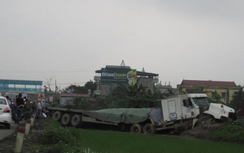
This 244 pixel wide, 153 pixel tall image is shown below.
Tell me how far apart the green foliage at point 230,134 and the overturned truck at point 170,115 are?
7.71 feet

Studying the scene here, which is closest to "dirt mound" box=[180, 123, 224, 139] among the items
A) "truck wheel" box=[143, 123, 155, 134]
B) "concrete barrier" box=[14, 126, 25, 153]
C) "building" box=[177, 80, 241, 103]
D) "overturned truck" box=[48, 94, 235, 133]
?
"overturned truck" box=[48, 94, 235, 133]

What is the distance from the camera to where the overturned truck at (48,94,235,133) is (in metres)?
25.8

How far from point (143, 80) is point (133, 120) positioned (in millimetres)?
72130

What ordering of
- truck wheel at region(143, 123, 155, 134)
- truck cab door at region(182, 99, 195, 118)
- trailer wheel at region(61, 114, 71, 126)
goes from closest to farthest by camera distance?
truck cab door at region(182, 99, 195, 118) < truck wheel at region(143, 123, 155, 134) < trailer wheel at region(61, 114, 71, 126)

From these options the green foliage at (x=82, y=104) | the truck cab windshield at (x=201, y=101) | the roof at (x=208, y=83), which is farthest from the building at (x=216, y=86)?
the truck cab windshield at (x=201, y=101)

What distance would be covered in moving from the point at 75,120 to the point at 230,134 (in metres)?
14.2

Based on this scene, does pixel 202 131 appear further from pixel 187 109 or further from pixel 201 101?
pixel 201 101

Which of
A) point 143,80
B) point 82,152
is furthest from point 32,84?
point 82,152

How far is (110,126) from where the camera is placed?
31.3m

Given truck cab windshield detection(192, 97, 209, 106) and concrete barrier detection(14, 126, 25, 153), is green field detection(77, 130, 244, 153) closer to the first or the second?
concrete barrier detection(14, 126, 25, 153)

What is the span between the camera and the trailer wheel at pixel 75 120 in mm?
32344

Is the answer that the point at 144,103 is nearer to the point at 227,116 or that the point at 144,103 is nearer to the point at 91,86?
the point at 227,116

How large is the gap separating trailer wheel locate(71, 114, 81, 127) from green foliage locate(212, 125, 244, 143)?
12.3 metres

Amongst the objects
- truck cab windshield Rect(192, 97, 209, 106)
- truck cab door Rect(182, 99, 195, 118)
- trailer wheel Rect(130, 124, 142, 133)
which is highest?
truck cab windshield Rect(192, 97, 209, 106)
